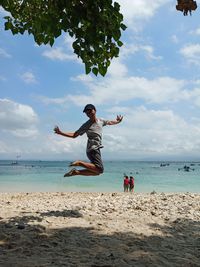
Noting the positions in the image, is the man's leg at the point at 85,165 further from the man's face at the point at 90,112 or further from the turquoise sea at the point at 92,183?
the turquoise sea at the point at 92,183

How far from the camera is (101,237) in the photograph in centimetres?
750

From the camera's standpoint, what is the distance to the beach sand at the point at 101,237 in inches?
238

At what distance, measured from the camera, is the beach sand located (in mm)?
6045

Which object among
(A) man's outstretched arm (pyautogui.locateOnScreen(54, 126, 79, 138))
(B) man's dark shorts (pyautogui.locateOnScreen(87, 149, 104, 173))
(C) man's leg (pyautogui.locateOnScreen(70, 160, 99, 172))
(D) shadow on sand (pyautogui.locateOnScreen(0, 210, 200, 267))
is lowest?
(D) shadow on sand (pyautogui.locateOnScreen(0, 210, 200, 267))

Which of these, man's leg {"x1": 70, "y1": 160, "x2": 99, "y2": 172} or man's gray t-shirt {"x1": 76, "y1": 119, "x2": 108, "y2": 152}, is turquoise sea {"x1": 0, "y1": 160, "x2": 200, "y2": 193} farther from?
man's leg {"x1": 70, "y1": 160, "x2": 99, "y2": 172}

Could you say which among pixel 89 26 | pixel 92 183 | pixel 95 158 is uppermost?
pixel 89 26

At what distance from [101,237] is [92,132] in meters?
2.62

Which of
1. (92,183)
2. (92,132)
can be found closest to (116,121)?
(92,132)

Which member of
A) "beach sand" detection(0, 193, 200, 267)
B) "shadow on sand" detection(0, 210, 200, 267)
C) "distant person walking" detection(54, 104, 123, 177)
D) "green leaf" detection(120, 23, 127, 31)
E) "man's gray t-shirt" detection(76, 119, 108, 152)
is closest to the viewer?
"shadow on sand" detection(0, 210, 200, 267)

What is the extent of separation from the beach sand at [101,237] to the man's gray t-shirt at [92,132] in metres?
1.79

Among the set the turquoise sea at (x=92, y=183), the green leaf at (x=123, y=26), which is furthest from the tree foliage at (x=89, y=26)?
the turquoise sea at (x=92, y=183)

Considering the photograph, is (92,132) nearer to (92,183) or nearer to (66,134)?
(66,134)

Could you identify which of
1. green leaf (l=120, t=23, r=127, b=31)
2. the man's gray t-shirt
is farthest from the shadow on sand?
green leaf (l=120, t=23, r=127, b=31)

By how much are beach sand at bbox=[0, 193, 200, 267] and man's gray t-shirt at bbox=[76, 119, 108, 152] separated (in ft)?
5.87
